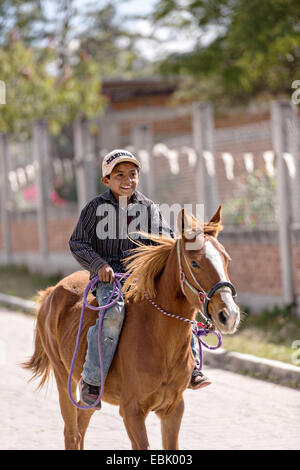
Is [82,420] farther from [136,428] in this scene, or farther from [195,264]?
[195,264]

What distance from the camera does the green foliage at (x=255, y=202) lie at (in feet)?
40.8

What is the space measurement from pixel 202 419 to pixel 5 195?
648 inches

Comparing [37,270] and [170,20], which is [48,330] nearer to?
[37,270]

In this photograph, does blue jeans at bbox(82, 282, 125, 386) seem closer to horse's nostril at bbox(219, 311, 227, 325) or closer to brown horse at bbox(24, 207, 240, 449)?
brown horse at bbox(24, 207, 240, 449)

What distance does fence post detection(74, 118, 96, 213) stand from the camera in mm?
17891

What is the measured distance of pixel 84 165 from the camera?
59.0 feet

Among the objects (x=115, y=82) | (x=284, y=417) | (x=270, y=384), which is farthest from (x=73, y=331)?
(x=115, y=82)

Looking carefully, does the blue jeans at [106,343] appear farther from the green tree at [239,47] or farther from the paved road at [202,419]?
the green tree at [239,47]

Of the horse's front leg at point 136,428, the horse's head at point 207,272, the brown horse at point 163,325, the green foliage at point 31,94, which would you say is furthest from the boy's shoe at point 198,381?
the green foliage at point 31,94

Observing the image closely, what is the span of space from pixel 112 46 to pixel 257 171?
26.9 meters

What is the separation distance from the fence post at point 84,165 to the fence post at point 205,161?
450cm

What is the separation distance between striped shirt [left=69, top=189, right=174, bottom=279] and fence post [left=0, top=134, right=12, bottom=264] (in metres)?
17.6

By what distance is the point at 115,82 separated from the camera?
29.4m

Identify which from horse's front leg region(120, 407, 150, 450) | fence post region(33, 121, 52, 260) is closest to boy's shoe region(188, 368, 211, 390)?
horse's front leg region(120, 407, 150, 450)
